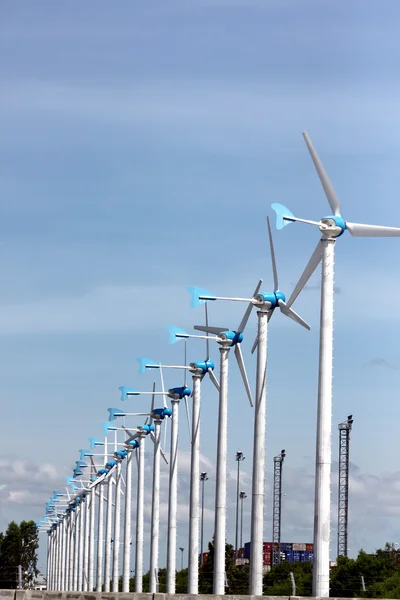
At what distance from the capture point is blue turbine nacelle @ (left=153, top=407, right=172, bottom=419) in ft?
365

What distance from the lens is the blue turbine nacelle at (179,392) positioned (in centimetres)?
10012

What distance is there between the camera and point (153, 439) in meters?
114

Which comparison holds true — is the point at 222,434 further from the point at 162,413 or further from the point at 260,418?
the point at 162,413

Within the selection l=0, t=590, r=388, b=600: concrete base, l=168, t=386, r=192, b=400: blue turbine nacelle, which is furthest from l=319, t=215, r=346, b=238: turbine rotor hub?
l=168, t=386, r=192, b=400: blue turbine nacelle

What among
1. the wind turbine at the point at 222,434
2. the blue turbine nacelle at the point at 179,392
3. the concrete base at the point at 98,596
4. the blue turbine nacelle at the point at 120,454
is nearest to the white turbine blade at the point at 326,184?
the wind turbine at the point at 222,434

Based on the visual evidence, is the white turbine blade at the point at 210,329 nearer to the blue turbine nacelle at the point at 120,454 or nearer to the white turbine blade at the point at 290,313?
the white turbine blade at the point at 290,313

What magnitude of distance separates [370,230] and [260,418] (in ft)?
46.6

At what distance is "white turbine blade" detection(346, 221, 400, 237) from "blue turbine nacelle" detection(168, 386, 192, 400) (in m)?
42.3

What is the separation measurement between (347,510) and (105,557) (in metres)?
45.6

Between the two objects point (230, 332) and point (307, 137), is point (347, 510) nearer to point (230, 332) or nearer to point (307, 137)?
point (230, 332)

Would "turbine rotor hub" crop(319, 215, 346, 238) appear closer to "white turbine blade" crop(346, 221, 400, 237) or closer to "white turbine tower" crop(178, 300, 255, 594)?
"white turbine blade" crop(346, 221, 400, 237)

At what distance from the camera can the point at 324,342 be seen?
5581 centimetres

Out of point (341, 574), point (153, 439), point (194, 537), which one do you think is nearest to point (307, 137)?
point (194, 537)

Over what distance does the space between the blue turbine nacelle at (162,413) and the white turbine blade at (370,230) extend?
53.9 meters
